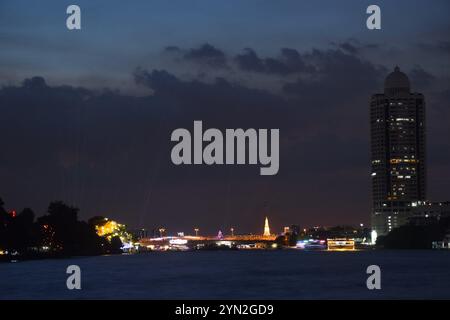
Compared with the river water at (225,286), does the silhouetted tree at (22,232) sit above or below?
above

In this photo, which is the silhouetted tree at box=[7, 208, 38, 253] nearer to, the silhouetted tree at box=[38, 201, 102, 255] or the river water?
the silhouetted tree at box=[38, 201, 102, 255]

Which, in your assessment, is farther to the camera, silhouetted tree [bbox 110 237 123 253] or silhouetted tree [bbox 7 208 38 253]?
silhouetted tree [bbox 110 237 123 253]

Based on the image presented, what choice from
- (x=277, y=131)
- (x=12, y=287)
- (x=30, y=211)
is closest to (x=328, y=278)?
(x=12, y=287)

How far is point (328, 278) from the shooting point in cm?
6244

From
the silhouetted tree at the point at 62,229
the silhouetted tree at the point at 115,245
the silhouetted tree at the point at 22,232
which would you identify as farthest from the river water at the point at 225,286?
the silhouetted tree at the point at 115,245

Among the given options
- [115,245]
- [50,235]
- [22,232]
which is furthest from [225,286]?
[115,245]

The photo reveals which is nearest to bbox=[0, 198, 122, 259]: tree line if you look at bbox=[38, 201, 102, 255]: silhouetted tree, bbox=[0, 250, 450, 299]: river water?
bbox=[38, 201, 102, 255]: silhouetted tree

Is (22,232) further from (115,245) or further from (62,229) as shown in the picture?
(115,245)

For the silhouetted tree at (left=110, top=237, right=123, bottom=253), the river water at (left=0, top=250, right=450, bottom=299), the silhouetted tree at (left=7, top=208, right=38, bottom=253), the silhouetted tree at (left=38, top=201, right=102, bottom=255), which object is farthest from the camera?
the silhouetted tree at (left=110, top=237, right=123, bottom=253)

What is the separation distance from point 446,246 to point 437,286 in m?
123

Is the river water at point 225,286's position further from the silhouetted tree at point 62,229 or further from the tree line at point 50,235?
the silhouetted tree at point 62,229

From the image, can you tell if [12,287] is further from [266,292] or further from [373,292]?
[373,292]

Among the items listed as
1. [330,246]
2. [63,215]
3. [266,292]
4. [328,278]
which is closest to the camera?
[266,292]

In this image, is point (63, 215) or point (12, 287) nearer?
point (12, 287)
